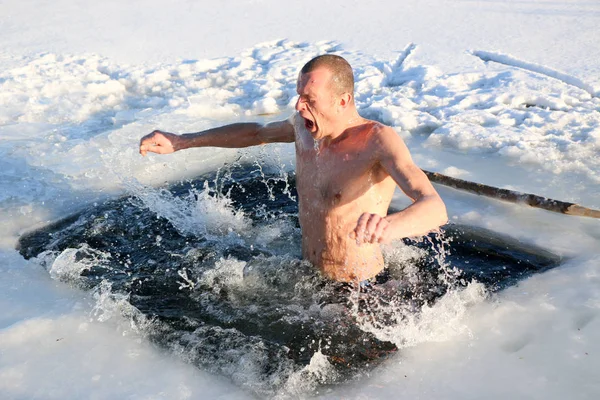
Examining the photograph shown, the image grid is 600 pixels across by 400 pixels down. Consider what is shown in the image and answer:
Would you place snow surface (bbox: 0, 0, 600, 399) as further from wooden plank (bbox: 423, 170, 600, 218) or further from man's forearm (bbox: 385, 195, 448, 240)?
man's forearm (bbox: 385, 195, 448, 240)

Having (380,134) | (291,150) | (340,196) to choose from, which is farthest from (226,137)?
(291,150)

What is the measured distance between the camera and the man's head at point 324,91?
3.10 metres

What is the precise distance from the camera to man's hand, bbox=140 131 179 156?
3576 mm

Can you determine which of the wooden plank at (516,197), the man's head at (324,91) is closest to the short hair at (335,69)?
the man's head at (324,91)

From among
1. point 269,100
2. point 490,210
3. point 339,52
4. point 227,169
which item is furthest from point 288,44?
point 490,210

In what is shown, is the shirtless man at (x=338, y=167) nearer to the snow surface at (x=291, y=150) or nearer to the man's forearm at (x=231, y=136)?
the man's forearm at (x=231, y=136)

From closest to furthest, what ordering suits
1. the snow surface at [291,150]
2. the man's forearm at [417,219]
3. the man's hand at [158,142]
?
the man's forearm at [417,219] < the snow surface at [291,150] < the man's hand at [158,142]

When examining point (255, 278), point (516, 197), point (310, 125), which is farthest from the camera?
point (516, 197)

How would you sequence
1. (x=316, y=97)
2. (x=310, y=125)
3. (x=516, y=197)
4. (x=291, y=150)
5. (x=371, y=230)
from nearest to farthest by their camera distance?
(x=371, y=230)
(x=316, y=97)
(x=310, y=125)
(x=516, y=197)
(x=291, y=150)

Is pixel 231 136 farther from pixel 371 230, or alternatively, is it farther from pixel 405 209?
pixel 371 230

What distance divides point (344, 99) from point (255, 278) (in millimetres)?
1185

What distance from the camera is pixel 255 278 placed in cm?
377

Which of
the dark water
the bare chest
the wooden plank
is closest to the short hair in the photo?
the bare chest

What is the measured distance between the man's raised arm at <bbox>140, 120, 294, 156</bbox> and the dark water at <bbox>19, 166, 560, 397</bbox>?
2.24 ft
